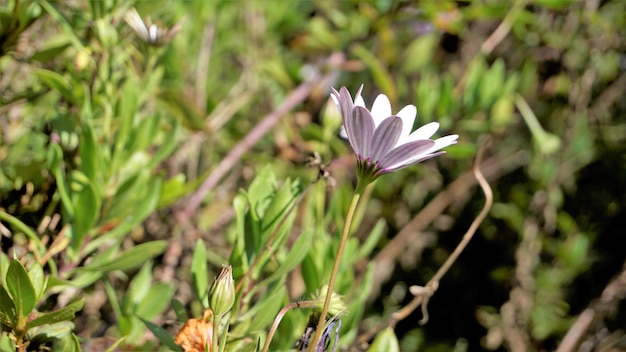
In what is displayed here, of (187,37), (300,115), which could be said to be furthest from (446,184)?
(187,37)

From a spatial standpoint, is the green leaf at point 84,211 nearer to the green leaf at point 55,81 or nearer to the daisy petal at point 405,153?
the green leaf at point 55,81

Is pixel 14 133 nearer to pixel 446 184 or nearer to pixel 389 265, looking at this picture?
pixel 389 265

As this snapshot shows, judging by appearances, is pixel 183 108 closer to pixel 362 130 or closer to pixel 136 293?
pixel 136 293

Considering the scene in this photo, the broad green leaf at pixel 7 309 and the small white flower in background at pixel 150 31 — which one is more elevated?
the small white flower in background at pixel 150 31

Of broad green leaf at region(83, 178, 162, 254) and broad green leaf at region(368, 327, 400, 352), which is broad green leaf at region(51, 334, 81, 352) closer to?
broad green leaf at region(83, 178, 162, 254)

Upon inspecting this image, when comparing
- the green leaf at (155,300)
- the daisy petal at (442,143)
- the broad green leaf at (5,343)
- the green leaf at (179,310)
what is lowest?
the green leaf at (155,300)

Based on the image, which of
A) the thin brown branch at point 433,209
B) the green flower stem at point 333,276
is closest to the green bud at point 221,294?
the green flower stem at point 333,276

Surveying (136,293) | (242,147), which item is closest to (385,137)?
(136,293)
